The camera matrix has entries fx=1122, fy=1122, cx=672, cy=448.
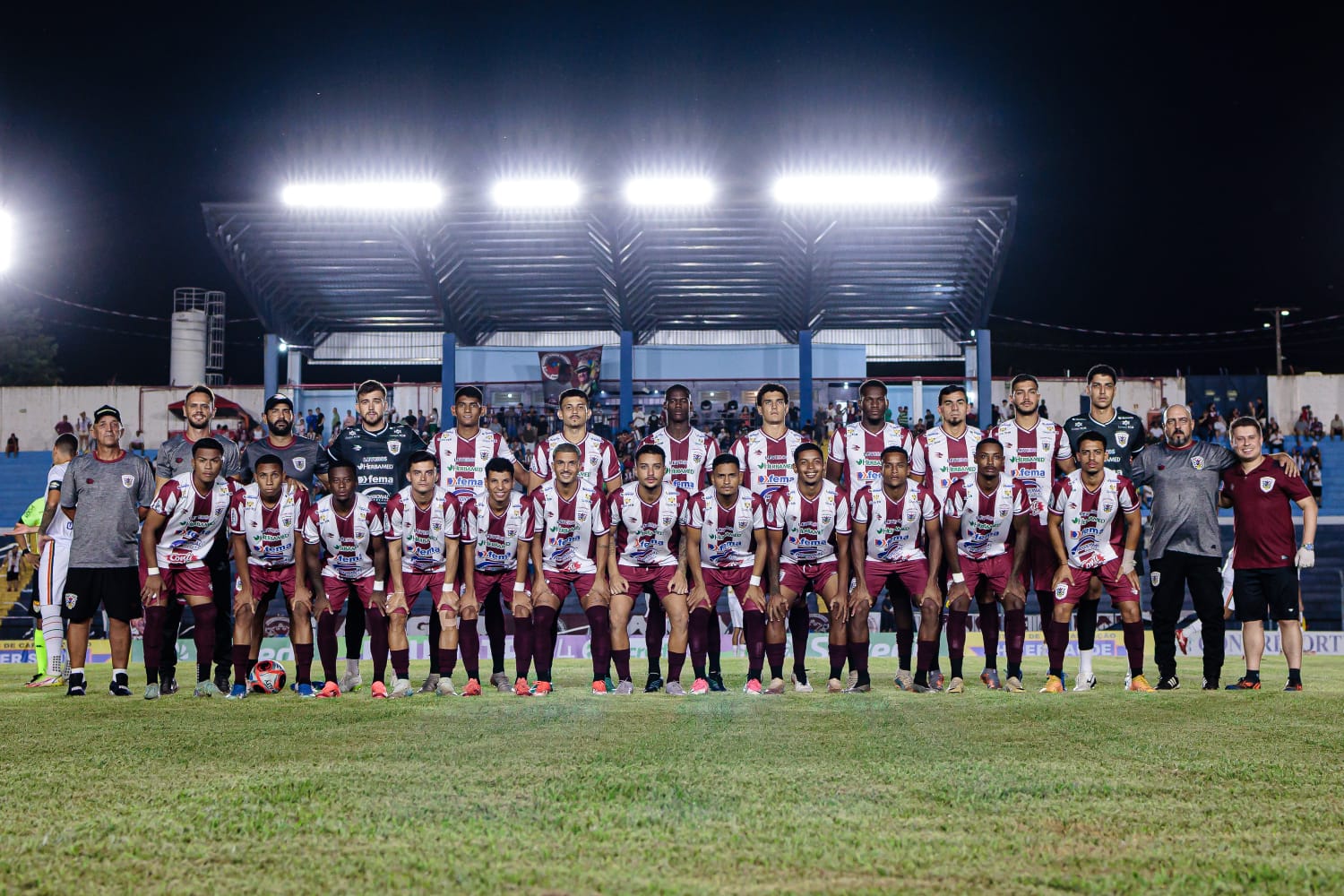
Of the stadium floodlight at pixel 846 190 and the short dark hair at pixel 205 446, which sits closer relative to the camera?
the short dark hair at pixel 205 446

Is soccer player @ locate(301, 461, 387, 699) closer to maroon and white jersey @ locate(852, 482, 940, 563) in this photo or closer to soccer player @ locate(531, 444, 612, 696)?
soccer player @ locate(531, 444, 612, 696)

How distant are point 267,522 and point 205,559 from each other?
0.56m

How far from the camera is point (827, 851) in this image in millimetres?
3658

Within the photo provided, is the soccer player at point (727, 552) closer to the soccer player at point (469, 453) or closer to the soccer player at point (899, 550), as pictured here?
the soccer player at point (899, 550)

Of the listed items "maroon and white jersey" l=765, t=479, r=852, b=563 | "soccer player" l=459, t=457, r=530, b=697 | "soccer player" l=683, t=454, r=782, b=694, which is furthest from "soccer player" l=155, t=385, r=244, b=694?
"maroon and white jersey" l=765, t=479, r=852, b=563

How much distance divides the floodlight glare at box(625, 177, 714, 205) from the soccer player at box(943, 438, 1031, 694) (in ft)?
63.2

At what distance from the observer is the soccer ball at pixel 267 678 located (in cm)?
840

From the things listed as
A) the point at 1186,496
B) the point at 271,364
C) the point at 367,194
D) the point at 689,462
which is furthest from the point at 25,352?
the point at 1186,496

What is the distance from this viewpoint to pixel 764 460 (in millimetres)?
8969

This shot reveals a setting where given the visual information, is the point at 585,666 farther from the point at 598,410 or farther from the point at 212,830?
the point at 598,410

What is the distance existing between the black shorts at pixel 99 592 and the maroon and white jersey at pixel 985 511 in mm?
6203

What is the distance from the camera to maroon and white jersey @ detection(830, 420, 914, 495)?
30.2 ft

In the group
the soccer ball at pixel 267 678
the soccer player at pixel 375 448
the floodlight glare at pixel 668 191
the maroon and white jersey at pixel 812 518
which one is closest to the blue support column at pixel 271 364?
the floodlight glare at pixel 668 191

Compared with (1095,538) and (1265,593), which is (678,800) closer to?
(1095,538)
